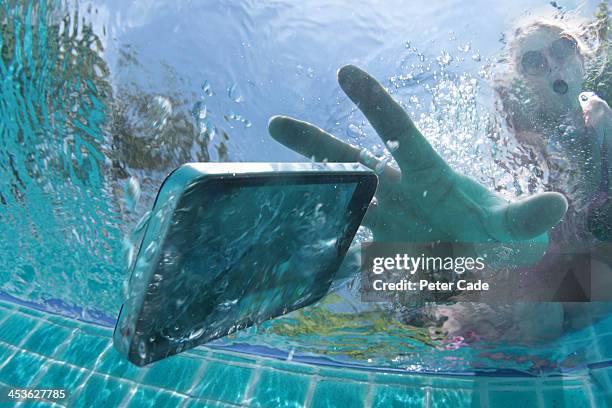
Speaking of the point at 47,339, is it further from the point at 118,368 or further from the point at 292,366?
the point at 292,366

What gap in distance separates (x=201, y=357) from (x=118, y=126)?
355cm

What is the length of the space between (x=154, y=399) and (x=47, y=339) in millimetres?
2576

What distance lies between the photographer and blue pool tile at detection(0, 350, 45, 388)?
588 cm

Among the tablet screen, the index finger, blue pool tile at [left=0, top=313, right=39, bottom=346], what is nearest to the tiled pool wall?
blue pool tile at [left=0, top=313, right=39, bottom=346]

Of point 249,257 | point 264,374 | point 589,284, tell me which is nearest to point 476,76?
point 589,284

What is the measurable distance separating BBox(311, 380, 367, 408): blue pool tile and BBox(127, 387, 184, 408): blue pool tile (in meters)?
1.76

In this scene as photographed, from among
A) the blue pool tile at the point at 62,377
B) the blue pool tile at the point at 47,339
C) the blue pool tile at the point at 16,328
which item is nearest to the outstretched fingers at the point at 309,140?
the blue pool tile at the point at 62,377

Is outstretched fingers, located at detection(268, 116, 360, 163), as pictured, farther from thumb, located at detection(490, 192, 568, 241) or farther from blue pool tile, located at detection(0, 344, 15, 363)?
blue pool tile, located at detection(0, 344, 15, 363)

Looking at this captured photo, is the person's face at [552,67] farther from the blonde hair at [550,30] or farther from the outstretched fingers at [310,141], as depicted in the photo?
the outstretched fingers at [310,141]

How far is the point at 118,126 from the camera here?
165 inches

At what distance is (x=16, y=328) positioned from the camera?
285 inches

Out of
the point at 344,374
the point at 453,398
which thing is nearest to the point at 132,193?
the point at 344,374

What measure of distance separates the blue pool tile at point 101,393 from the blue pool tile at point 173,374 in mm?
329

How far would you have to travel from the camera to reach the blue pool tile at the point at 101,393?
549cm
